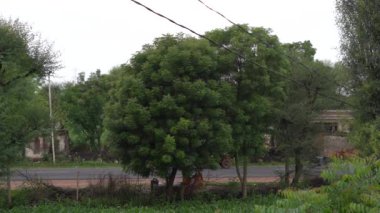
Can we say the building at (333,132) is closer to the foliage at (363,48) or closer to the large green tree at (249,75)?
the foliage at (363,48)

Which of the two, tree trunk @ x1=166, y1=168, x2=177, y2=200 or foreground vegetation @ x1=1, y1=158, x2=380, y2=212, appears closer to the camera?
foreground vegetation @ x1=1, y1=158, x2=380, y2=212

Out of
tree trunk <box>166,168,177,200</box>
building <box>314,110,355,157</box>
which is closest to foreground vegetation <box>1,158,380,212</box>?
tree trunk <box>166,168,177,200</box>

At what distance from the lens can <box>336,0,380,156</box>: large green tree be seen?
58.8 ft

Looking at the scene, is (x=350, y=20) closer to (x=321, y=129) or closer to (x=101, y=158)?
(x=321, y=129)

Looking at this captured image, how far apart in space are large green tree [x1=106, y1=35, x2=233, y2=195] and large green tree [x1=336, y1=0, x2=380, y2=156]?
463cm

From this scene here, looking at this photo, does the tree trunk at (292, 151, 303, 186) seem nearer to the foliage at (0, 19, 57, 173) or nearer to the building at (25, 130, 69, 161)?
the foliage at (0, 19, 57, 173)

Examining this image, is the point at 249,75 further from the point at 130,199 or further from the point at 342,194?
the point at 342,194

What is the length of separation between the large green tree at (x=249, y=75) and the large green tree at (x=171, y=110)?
3.20 ft

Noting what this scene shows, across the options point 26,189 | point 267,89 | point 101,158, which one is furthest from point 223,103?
point 101,158

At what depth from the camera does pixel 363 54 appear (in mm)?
18547

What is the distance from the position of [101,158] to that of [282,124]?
22636mm

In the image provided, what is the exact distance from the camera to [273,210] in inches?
151

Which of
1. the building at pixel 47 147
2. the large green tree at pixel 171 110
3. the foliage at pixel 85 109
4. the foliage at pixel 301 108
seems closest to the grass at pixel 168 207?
the large green tree at pixel 171 110

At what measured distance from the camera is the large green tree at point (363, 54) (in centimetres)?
1792
